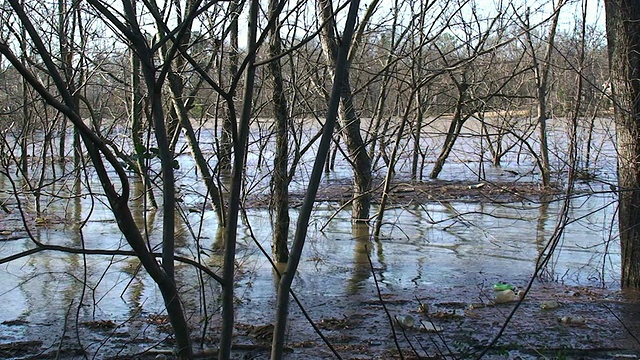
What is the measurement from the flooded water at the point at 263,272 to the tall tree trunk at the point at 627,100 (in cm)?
36

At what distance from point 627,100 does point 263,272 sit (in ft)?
12.6

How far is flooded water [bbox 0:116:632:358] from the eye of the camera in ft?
19.0

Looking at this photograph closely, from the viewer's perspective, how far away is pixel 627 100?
6336mm

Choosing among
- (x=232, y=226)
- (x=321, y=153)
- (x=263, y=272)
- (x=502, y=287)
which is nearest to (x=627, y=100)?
(x=502, y=287)

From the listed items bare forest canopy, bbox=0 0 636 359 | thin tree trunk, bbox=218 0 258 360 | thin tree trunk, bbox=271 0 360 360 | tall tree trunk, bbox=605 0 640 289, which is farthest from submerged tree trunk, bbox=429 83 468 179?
thin tree trunk, bbox=271 0 360 360

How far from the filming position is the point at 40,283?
24.4 feet

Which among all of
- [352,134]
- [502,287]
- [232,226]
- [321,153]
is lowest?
[502,287]

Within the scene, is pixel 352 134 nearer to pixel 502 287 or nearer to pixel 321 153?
pixel 502 287

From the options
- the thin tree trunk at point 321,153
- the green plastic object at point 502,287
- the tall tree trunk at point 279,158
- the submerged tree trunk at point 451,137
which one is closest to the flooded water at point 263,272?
the green plastic object at point 502,287

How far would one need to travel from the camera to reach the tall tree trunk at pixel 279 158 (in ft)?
23.1

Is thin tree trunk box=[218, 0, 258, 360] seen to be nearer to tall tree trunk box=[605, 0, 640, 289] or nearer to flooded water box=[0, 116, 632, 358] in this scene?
flooded water box=[0, 116, 632, 358]

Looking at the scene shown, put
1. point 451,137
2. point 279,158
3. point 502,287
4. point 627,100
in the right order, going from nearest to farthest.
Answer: point 627,100 < point 502,287 < point 279,158 < point 451,137

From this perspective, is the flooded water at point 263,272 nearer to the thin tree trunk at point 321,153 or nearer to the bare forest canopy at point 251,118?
the bare forest canopy at point 251,118

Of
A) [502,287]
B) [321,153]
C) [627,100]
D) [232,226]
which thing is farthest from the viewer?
[502,287]
